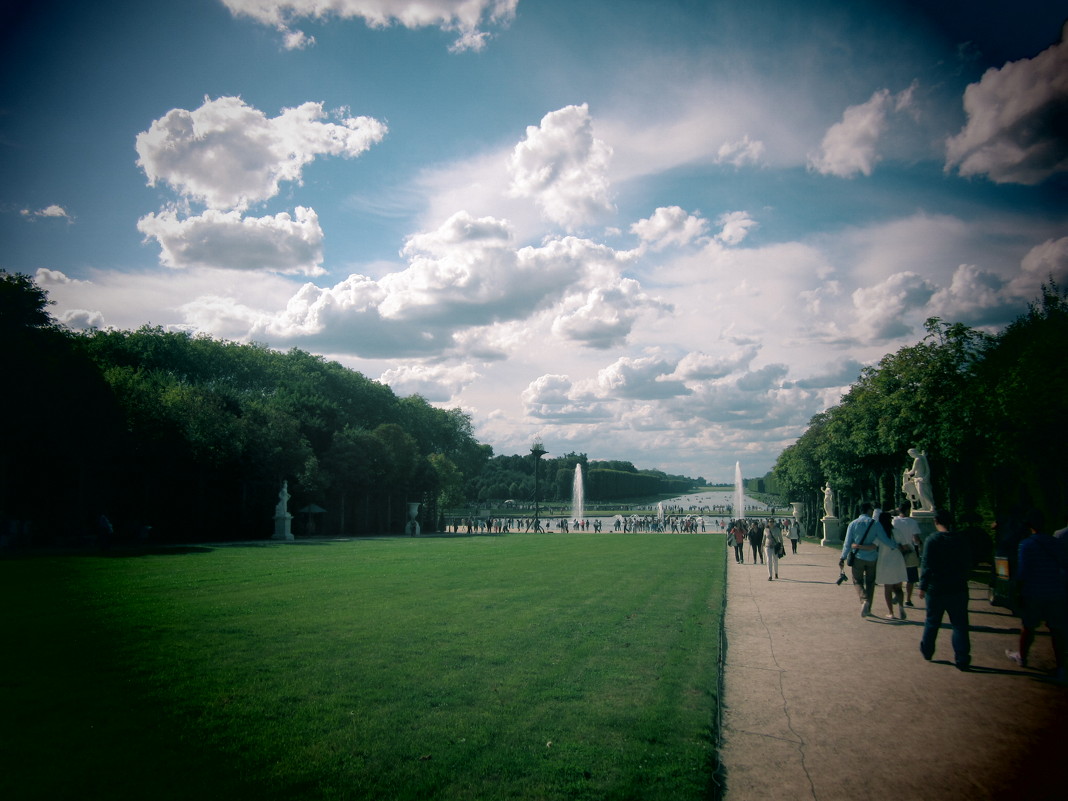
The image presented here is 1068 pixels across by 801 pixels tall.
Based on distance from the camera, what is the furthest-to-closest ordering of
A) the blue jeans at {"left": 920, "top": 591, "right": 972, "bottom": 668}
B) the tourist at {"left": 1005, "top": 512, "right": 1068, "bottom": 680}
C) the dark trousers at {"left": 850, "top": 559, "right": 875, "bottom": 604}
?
1. the dark trousers at {"left": 850, "top": 559, "right": 875, "bottom": 604}
2. the blue jeans at {"left": 920, "top": 591, "right": 972, "bottom": 668}
3. the tourist at {"left": 1005, "top": 512, "right": 1068, "bottom": 680}

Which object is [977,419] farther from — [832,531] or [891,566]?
[832,531]

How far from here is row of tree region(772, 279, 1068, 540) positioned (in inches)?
734

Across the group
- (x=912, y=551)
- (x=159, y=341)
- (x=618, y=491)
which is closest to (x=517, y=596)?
(x=912, y=551)

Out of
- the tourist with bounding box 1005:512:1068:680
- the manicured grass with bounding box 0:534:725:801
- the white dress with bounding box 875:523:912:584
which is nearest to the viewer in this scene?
the manicured grass with bounding box 0:534:725:801

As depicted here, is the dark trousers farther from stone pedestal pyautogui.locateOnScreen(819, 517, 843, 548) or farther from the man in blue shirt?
stone pedestal pyautogui.locateOnScreen(819, 517, 843, 548)

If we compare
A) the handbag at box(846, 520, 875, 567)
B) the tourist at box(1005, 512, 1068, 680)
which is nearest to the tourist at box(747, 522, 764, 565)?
the handbag at box(846, 520, 875, 567)

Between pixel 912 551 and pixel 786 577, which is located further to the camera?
pixel 786 577

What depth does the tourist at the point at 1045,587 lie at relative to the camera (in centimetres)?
766

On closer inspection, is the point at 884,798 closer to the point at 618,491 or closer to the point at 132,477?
the point at 132,477

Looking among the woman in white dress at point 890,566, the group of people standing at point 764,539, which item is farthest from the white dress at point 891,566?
the group of people standing at point 764,539

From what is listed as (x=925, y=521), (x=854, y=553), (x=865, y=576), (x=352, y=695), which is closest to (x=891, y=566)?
(x=854, y=553)

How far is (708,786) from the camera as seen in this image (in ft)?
15.8

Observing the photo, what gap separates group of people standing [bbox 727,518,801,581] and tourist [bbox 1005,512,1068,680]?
39.6 ft

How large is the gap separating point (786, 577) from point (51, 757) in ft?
63.5
